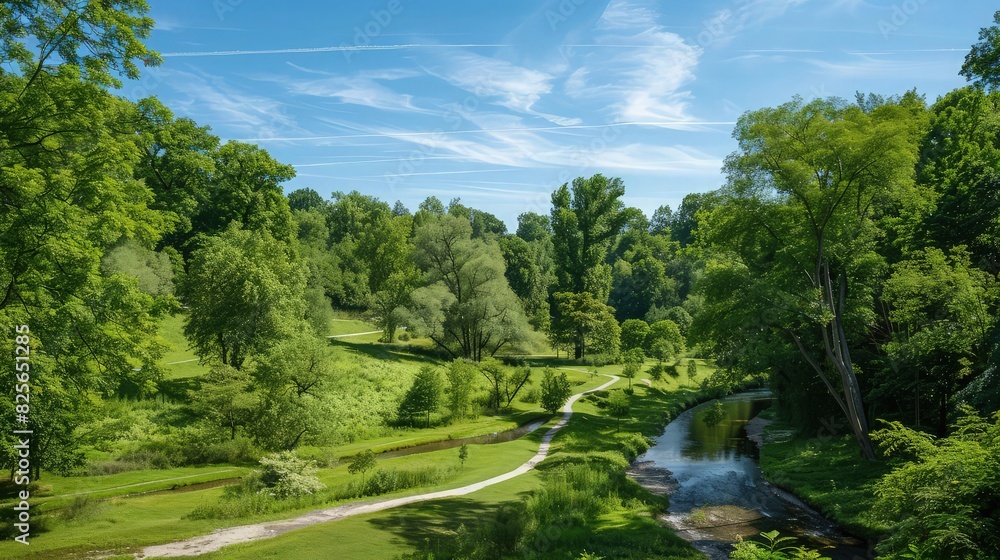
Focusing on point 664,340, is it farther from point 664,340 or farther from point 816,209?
point 816,209

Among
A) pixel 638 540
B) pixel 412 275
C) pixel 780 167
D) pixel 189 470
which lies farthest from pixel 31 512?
pixel 412 275

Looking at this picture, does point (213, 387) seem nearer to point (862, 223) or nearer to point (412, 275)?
point (862, 223)

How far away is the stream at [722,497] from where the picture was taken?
18.7m

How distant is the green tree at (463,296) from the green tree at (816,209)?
2909 centimetres

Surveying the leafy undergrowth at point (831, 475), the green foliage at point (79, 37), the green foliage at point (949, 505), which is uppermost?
the green foliage at point (79, 37)

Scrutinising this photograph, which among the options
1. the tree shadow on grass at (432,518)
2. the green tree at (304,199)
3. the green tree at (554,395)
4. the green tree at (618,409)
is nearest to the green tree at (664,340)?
the green tree at (618,409)

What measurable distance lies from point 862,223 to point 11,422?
3266cm

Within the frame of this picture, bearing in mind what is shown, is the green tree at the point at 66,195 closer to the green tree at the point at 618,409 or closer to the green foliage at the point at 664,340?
the green tree at the point at 618,409

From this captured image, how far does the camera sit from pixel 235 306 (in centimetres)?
3269

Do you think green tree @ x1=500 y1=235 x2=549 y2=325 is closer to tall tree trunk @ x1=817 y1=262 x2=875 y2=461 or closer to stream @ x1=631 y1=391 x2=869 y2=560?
stream @ x1=631 y1=391 x2=869 y2=560

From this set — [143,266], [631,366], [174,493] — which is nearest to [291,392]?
[174,493]

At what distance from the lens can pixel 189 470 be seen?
24.2 metres

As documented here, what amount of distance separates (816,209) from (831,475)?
1203 centimetres

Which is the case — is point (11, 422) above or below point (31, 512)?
above
